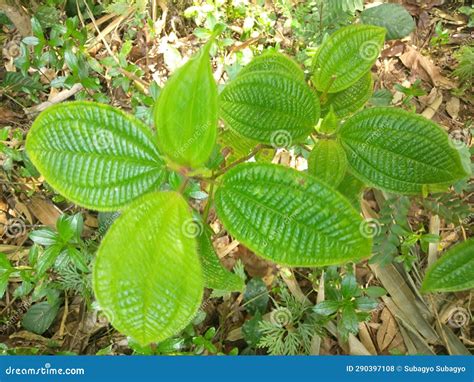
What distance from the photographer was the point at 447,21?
6.19 feet

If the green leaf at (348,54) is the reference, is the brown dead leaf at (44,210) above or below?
below

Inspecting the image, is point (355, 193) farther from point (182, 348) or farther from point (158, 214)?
point (182, 348)

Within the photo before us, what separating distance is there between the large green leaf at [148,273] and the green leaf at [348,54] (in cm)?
52

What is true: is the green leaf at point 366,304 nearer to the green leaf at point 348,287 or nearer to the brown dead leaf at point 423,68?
the green leaf at point 348,287

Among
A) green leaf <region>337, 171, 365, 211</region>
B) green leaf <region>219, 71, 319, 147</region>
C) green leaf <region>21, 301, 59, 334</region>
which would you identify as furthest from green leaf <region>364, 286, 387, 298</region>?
green leaf <region>21, 301, 59, 334</region>

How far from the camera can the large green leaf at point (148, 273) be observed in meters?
0.71

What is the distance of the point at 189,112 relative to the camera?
29.6 inches

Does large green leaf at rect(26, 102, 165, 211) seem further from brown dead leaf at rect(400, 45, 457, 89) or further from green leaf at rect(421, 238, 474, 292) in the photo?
brown dead leaf at rect(400, 45, 457, 89)

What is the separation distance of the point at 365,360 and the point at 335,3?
3.58 ft

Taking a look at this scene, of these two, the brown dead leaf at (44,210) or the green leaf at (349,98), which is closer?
the green leaf at (349,98)

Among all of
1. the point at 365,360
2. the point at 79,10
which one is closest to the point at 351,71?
the point at 365,360

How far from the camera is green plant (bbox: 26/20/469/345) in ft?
2.38

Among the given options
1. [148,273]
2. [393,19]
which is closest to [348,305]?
[148,273]

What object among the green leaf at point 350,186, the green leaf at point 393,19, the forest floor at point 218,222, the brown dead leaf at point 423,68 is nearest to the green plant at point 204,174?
the green leaf at point 350,186
